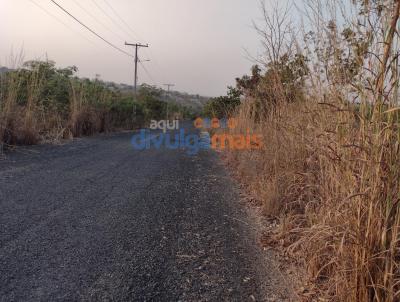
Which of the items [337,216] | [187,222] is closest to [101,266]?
[187,222]

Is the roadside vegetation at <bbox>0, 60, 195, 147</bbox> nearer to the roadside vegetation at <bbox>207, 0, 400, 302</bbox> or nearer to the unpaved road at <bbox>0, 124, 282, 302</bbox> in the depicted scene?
the unpaved road at <bbox>0, 124, 282, 302</bbox>

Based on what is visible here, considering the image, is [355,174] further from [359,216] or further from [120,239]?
[120,239]

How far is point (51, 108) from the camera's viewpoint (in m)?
12.1

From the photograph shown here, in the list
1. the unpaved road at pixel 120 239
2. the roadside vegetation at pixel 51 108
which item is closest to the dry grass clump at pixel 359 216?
the unpaved road at pixel 120 239

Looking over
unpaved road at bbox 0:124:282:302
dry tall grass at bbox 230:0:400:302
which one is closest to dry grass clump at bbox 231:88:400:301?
dry tall grass at bbox 230:0:400:302

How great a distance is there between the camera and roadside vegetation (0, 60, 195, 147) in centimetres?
823

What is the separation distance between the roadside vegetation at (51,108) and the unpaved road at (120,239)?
2.21 metres

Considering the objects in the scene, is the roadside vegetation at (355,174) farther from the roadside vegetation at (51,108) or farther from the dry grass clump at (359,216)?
the roadside vegetation at (51,108)

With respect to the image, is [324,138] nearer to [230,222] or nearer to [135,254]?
[230,222]

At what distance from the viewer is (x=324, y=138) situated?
3150 mm

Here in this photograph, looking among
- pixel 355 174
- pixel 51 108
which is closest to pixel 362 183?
pixel 355 174

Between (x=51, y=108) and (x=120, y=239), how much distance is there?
9.88m

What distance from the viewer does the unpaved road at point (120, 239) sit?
2525 mm

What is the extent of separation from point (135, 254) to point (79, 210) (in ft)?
4.58
